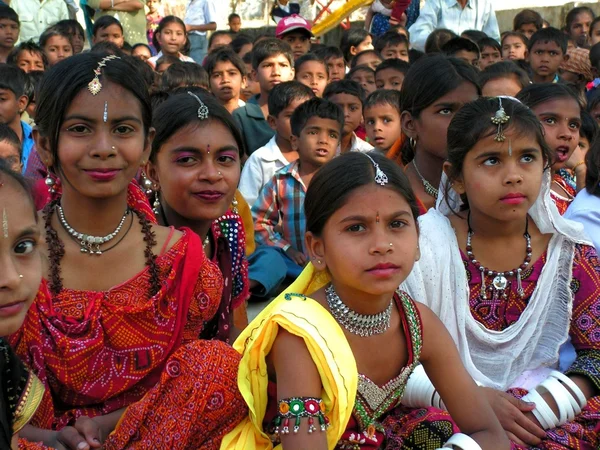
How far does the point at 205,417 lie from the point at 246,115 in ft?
15.3

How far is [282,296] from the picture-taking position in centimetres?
234

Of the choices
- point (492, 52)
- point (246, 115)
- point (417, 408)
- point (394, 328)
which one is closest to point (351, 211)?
point (394, 328)

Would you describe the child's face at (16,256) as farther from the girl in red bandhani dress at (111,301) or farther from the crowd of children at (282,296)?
the girl in red bandhani dress at (111,301)

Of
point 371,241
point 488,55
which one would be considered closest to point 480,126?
point 371,241

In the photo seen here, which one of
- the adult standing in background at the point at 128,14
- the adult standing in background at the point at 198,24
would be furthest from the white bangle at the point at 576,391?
the adult standing in background at the point at 198,24

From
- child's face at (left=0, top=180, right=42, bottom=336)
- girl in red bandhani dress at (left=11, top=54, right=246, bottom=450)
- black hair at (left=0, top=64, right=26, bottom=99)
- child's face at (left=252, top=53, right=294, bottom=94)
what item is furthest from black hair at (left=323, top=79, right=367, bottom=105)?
child's face at (left=0, top=180, right=42, bottom=336)

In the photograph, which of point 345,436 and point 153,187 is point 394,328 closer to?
point 345,436

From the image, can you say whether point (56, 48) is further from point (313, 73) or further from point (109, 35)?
point (313, 73)

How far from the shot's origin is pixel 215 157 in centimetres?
300

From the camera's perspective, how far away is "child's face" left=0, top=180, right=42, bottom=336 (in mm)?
1896

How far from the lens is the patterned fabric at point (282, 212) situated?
5.12 metres

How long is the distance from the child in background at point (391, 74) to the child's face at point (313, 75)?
523mm

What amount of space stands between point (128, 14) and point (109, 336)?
838 centimetres

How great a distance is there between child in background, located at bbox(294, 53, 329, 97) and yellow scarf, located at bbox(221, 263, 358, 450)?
5.21 meters
